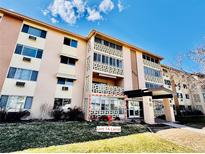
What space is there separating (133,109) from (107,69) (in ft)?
26.5

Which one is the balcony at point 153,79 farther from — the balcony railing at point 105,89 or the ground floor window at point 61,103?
the ground floor window at point 61,103

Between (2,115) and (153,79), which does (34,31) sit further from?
(153,79)

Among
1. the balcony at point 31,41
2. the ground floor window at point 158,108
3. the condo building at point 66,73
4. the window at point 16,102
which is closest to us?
the window at point 16,102

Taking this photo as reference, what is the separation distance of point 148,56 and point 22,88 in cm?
2325

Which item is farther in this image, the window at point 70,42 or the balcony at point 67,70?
the window at point 70,42

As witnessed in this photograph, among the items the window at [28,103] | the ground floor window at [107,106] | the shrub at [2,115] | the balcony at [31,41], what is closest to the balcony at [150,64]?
the ground floor window at [107,106]

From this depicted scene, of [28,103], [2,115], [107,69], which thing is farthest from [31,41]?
[107,69]

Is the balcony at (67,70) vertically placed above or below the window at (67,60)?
below

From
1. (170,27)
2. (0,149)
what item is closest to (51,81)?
(0,149)

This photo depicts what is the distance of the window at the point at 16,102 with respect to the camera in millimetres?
13469

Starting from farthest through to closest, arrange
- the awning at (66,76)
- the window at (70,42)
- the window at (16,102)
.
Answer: the window at (70,42), the awning at (66,76), the window at (16,102)

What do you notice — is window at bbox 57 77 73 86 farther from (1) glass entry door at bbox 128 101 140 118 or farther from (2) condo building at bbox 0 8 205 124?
(1) glass entry door at bbox 128 101 140 118

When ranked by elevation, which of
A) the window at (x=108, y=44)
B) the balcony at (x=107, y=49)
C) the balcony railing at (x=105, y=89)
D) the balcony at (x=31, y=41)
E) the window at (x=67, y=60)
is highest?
the window at (x=108, y=44)

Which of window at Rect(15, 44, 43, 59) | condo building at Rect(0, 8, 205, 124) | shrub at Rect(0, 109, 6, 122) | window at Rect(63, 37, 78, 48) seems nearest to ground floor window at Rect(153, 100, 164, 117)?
condo building at Rect(0, 8, 205, 124)
